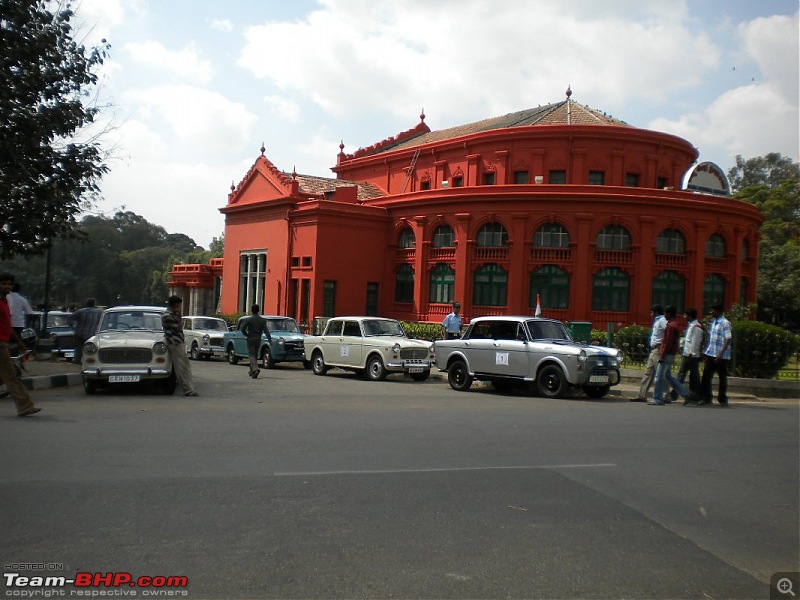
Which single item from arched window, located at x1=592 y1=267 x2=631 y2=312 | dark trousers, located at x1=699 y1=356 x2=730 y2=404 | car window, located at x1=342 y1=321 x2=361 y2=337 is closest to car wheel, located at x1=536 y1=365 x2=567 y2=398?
dark trousers, located at x1=699 y1=356 x2=730 y2=404

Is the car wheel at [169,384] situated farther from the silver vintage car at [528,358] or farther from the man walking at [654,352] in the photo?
the man walking at [654,352]

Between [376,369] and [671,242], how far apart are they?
753 inches

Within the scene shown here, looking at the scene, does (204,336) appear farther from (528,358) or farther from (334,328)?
(528,358)

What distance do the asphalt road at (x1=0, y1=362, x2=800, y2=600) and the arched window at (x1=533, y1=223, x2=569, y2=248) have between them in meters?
21.0

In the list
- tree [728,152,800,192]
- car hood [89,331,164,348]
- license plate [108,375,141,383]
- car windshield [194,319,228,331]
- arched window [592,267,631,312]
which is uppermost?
tree [728,152,800,192]

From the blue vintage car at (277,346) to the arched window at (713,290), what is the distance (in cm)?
1948

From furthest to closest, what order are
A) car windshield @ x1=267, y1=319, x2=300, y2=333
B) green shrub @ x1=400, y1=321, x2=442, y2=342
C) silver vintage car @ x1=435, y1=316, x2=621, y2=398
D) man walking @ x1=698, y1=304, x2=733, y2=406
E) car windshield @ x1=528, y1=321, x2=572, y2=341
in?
green shrub @ x1=400, y1=321, x2=442, y2=342 → car windshield @ x1=267, y1=319, x2=300, y2=333 → car windshield @ x1=528, y1=321, x2=572, y2=341 → silver vintage car @ x1=435, y1=316, x2=621, y2=398 → man walking @ x1=698, y1=304, x2=733, y2=406

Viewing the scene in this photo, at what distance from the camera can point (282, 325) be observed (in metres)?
22.5

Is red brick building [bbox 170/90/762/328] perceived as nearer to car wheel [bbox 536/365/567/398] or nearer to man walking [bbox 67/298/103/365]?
car wheel [bbox 536/365/567/398]

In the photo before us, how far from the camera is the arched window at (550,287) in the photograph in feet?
102

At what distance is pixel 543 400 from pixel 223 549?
10.5 metres

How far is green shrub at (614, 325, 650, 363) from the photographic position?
59.2 ft

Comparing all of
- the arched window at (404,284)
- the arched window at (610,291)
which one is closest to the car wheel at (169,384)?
the arched window at (610,291)

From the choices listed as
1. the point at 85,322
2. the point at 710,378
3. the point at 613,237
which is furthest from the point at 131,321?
the point at 613,237
